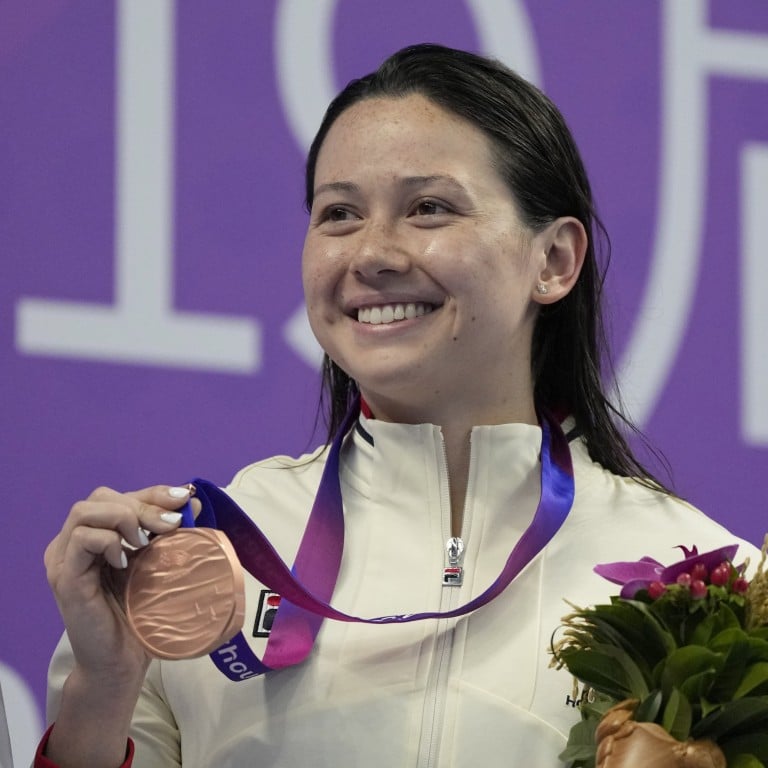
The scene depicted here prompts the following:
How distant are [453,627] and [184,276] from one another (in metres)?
0.88

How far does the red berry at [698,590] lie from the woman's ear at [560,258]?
1.99 feet

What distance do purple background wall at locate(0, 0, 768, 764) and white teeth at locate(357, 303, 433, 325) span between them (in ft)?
2.00

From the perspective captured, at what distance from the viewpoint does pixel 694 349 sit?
3107 mm

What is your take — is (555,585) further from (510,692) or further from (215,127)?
(215,127)

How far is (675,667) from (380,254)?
643 millimetres

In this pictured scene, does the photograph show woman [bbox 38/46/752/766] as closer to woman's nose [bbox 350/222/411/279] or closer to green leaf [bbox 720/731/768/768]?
woman's nose [bbox 350/222/411/279]

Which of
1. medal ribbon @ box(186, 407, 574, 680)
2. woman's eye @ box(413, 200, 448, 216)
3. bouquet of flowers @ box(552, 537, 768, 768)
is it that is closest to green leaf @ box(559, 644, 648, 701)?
bouquet of flowers @ box(552, 537, 768, 768)

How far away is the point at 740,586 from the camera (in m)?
1.90

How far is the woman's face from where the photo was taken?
2.21 metres

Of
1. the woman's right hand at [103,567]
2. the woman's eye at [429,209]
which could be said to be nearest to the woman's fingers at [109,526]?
the woman's right hand at [103,567]

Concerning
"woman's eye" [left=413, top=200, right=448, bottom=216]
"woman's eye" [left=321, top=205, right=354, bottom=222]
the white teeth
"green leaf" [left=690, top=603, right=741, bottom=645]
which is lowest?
"green leaf" [left=690, top=603, right=741, bottom=645]

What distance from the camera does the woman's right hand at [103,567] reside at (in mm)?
1908

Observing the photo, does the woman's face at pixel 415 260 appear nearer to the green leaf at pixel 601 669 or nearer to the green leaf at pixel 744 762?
the green leaf at pixel 601 669

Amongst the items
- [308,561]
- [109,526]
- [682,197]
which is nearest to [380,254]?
[308,561]
